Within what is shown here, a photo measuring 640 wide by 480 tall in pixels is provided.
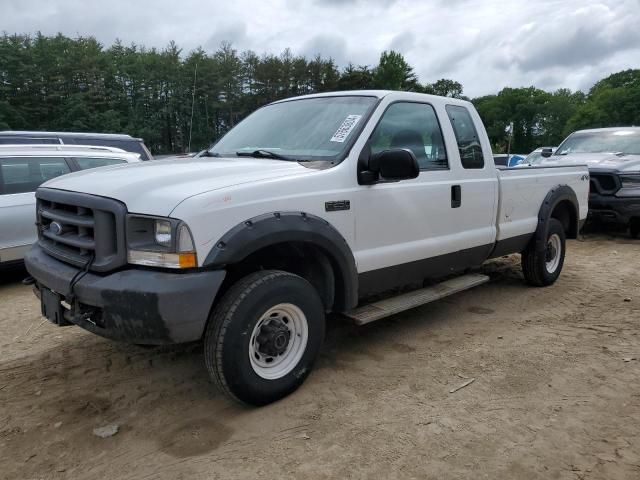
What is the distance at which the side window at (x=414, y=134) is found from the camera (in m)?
3.79

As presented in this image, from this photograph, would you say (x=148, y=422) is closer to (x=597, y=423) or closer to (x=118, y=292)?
(x=118, y=292)

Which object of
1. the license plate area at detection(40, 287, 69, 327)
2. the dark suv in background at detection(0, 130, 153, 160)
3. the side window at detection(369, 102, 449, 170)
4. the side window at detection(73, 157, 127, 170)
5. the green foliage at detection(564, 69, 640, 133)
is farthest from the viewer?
the green foliage at detection(564, 69, 640, 133)

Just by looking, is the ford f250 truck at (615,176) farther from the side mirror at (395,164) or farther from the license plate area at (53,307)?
the license plate area at (53,307)

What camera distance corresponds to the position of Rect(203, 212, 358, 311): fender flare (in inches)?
109

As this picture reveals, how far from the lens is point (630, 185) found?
8.34 metres

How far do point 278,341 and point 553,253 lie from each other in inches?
162

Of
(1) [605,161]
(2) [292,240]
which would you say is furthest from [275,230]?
(1) [605,161]

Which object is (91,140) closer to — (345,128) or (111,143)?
(111,143)

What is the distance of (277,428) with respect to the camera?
2.89 m

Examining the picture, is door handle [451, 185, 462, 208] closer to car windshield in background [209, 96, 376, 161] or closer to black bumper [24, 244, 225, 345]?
car windshield in background [209, 96, 376, 161]

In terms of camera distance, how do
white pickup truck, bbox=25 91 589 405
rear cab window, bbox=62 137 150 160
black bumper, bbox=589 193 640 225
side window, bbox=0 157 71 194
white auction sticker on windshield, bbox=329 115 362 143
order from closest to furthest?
white pickup truck, bbox=25 91 589 405, white auction sticker on windshield, bbox=329 115 362 143, side window, bbox=0 157 71 194, black bumper, bbox=589 193 640 225, rear cab window, bbox=62 137 150 160

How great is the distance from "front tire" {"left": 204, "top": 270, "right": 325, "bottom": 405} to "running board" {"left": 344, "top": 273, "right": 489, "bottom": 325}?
442 mm

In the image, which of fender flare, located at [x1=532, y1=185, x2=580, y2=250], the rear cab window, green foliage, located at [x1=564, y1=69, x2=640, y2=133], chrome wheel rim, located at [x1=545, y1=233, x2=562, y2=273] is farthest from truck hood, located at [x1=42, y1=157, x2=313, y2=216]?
→ green foliage, located at [x1=564, y1=69, x2=640, y2=133]

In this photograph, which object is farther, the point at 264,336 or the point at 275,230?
the point at 264,336
